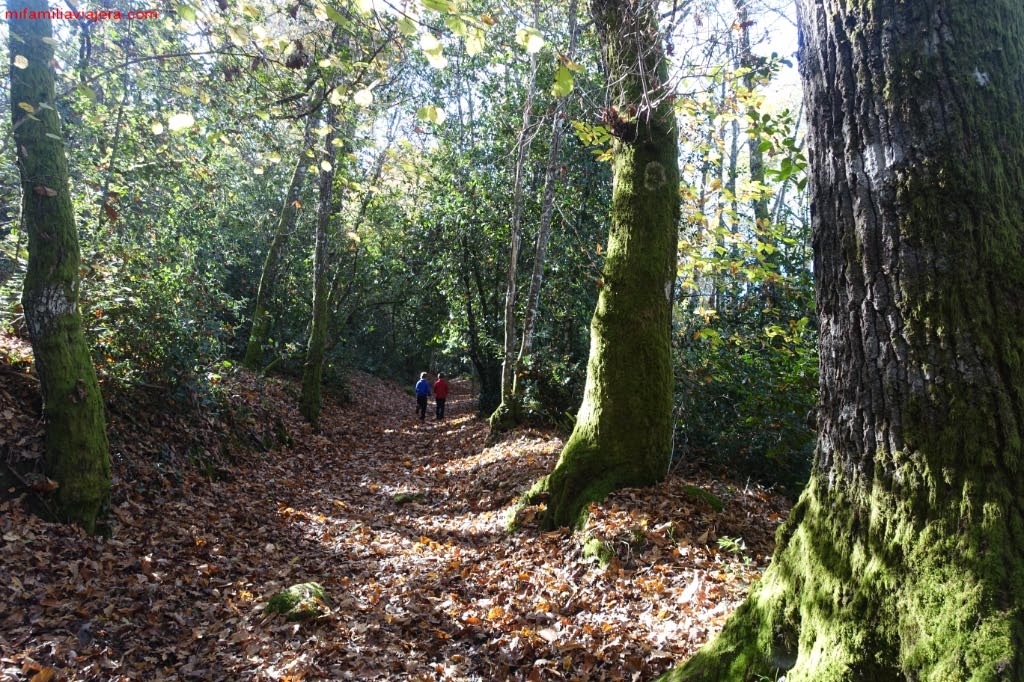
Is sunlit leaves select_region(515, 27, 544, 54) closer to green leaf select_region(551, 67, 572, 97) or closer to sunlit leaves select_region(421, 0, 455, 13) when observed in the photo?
green leaf select_region(551, 67, 572, 97)

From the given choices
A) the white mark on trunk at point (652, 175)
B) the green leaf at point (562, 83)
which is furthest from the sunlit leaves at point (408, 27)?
the white mark on trunk at point (652, 175)

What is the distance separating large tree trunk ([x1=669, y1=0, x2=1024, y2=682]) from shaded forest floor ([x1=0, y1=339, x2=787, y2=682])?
1912 mm

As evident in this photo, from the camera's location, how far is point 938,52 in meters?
2.37

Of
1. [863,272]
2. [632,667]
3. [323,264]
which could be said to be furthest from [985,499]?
[323,264]

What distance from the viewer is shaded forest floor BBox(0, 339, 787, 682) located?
422 centimetres

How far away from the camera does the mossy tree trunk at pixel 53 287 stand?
5.61m

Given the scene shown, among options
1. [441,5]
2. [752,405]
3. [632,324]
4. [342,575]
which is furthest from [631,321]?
[441,5]

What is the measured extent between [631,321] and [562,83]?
442cm


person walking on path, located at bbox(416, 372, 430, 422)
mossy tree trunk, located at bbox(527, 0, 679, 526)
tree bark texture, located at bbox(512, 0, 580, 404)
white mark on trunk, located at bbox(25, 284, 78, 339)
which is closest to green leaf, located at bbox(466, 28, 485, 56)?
mossy tree trunk, located at bbox(527, 0, 679, 526)

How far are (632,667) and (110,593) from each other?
4.42 m

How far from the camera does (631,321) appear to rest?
6.67m

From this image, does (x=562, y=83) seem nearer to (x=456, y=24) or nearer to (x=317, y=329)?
(x=456, y=24)

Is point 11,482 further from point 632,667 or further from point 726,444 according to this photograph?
point 726,444

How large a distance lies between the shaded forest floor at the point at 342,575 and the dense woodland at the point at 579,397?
39mm
